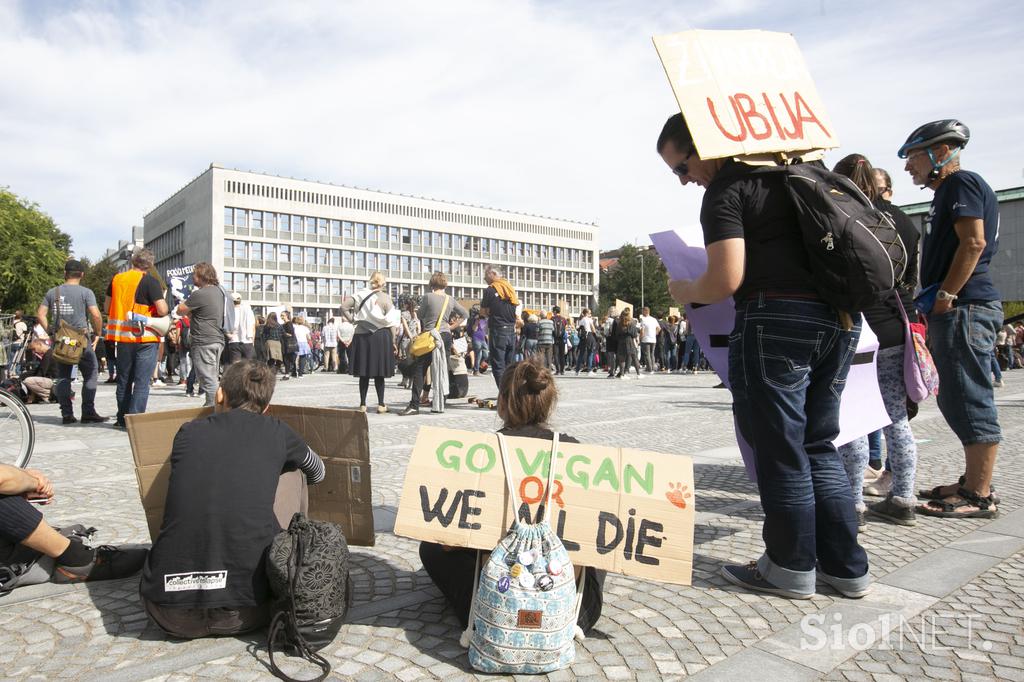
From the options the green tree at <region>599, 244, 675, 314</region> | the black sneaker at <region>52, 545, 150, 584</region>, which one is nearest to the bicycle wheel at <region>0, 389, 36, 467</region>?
the black sneaker at <region>52, 545, 150, 584</region>

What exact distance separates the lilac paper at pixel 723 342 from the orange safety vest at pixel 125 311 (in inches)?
255

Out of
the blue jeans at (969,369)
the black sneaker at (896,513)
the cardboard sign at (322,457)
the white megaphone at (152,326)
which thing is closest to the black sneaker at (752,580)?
the black sneaker at (896,513)

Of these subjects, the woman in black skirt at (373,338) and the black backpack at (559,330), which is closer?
the woman in black skirt at (373,338)

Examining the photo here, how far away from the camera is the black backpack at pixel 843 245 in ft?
9.17

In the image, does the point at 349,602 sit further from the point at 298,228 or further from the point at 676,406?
the point at 298,228

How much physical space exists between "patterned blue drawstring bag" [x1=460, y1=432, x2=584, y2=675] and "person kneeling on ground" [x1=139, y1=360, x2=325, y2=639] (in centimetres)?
83

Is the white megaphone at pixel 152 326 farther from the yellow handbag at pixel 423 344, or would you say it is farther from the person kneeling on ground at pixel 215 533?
the person kneeling on ground at pixel 215 533

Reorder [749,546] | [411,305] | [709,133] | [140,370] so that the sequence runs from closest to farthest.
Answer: [709,133] < [749,546] < [140,370] < [411,305]

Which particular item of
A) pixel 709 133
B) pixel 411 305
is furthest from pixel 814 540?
pixel 411 305

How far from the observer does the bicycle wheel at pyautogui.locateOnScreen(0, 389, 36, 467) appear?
18.5 ft

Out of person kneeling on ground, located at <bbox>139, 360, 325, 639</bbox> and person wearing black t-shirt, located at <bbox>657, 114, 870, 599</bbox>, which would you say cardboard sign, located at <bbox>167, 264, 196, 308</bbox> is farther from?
person wearing black t-shirt, located at <bbox>657, 114, 870, 599</bbox>

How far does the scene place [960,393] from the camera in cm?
431

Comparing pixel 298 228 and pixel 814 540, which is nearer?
pixel 814 540

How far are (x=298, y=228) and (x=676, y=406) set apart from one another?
295ft
